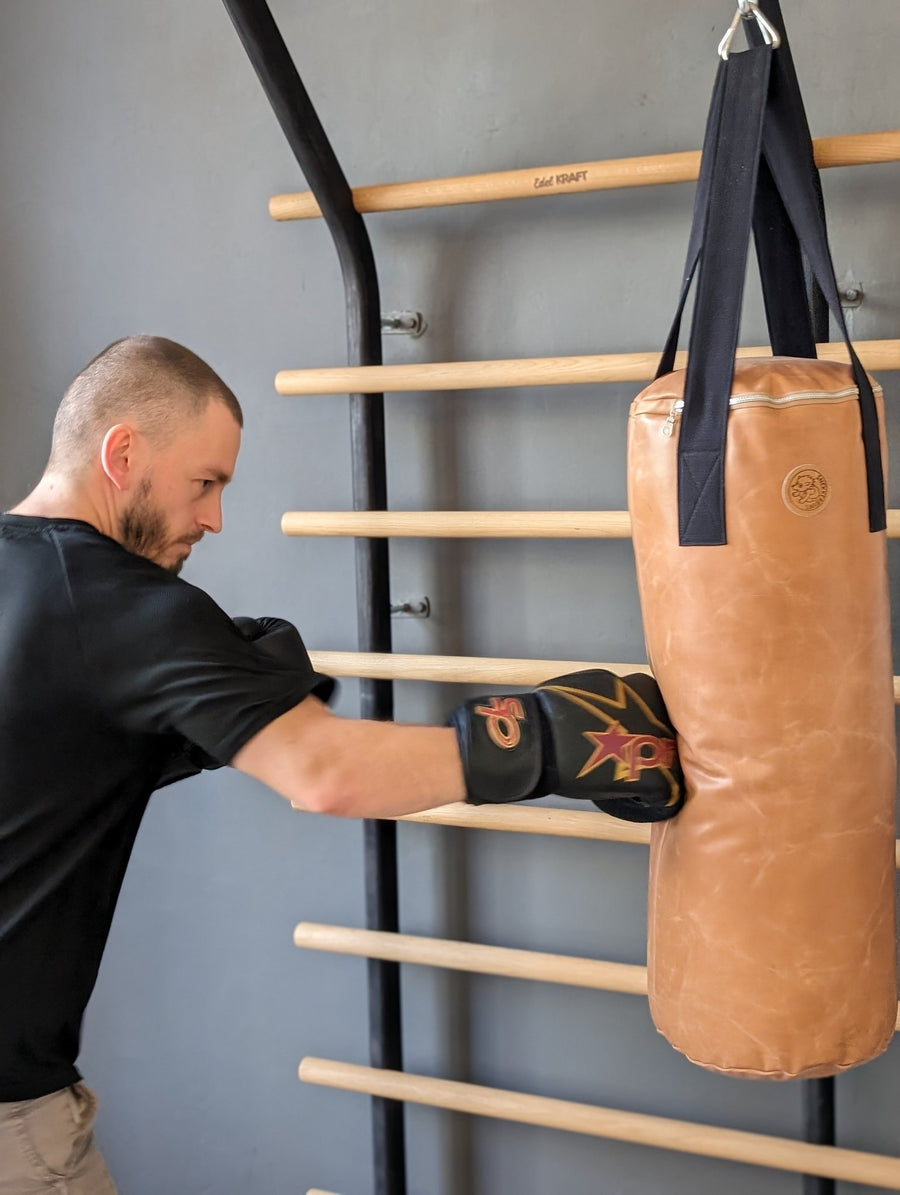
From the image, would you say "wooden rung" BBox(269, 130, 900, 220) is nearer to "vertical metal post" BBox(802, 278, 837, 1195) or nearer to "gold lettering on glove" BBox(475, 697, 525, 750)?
"gold lettering on glove" BBox(475, 697, 525, 750)

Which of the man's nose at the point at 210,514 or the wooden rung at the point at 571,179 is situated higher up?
the wooden rung at the point at 571,179

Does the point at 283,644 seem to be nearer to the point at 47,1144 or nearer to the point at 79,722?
the point at 79,722

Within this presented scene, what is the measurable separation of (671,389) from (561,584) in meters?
0.69

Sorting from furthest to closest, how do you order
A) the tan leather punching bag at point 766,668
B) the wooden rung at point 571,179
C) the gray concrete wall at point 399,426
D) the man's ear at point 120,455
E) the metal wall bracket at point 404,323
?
the metal wall bracket at point 404,323 < the gray concrete wall at point 399,426 < the wooden rung at point 571,179 < the man's ear at point 120,455 < the tan leather punching bag at point 766,668

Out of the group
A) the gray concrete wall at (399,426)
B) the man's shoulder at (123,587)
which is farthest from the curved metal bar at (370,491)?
the man's shoulder at (123,587)

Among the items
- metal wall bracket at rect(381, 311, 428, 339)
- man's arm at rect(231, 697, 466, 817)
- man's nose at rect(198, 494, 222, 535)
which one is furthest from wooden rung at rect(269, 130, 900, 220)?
man's arm at rect(231, 697, 466, 817)

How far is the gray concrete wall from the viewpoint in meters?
1.72

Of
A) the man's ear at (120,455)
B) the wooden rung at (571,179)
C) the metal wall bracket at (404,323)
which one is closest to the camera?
the man's ear at (120,455)

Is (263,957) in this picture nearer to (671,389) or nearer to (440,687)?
(440,687)

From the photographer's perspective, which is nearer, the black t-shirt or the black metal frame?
the black t-shirt

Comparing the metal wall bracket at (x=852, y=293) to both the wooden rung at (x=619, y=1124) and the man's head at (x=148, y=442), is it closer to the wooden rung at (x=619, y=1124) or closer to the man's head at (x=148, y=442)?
the man's head at (x=148, y=442)

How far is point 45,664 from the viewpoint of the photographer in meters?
1.20

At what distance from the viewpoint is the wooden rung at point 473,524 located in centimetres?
158

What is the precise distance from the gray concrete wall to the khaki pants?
2.37 feet
